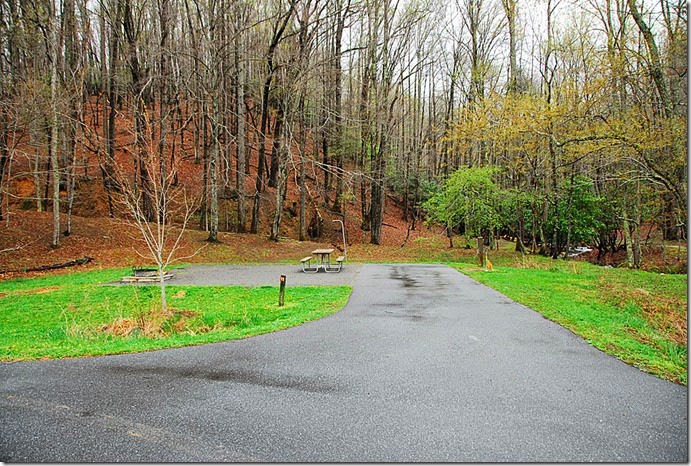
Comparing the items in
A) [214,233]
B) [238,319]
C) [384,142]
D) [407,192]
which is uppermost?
[384,142]

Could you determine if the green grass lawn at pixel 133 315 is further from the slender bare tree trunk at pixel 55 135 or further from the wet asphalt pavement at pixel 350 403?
the slender bare tree trunk at pixel 55 135

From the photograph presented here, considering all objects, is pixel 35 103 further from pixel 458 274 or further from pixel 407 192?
pixel 407 192

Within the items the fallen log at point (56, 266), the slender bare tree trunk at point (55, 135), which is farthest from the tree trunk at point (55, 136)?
the fallen log at point (56, 266)

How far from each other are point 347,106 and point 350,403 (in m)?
22.6

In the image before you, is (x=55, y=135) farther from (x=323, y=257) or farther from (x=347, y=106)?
(x=347, y=106)

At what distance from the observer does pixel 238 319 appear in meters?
6.95

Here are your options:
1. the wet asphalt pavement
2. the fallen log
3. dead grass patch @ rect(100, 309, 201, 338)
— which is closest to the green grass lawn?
dead grass patch @ rect(100, 309, 201, 338)

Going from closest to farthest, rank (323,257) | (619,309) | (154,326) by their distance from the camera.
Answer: (154,326), (619,309), (323,257)

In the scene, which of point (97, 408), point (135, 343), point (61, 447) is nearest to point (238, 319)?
point (135, 343)

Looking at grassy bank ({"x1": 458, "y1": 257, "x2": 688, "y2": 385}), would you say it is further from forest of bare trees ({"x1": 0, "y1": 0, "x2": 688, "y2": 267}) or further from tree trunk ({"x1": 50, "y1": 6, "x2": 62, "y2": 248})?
tree trunk ({"x1": 50, "y1": 6, "x2": 62, "y2": 248})

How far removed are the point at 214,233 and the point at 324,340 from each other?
12.8m

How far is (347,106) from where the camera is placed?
24062mm

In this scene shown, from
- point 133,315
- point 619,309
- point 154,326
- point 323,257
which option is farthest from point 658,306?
point 323,257

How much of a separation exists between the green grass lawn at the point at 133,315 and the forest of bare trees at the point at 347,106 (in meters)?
3.51
